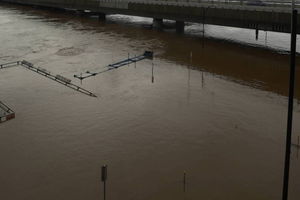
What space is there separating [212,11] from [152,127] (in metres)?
24.9

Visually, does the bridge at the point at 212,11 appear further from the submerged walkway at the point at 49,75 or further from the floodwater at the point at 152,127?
the submerged walkway at the point at 49,75

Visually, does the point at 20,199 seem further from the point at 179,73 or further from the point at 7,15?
the point at 7,15

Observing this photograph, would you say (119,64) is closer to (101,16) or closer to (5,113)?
(5,113)

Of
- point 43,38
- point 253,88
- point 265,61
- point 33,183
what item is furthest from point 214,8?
point 33,183

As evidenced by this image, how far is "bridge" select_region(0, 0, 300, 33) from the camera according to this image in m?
35.1

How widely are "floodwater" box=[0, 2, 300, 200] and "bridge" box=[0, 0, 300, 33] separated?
2.85 metres

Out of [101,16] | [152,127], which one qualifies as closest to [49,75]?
[152,127]

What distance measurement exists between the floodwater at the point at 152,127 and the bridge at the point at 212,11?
9.37 feet

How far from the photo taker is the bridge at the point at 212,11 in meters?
35.1

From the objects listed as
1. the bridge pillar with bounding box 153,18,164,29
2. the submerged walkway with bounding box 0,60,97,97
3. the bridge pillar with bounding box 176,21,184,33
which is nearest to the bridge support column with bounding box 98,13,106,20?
the bridge pillar with bounding box 153,18,164,29

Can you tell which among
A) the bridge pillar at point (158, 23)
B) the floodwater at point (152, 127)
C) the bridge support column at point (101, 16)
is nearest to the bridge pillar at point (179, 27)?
the bridge pillar at point (158, 23)

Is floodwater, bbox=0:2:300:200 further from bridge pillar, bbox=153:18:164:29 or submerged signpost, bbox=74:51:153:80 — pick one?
bridge pillar, bbox=153:18:164:29

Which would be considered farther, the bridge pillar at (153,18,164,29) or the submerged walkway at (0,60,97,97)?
the bridge pillar at (153,18,164,29)

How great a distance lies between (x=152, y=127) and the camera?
61.5 feet
